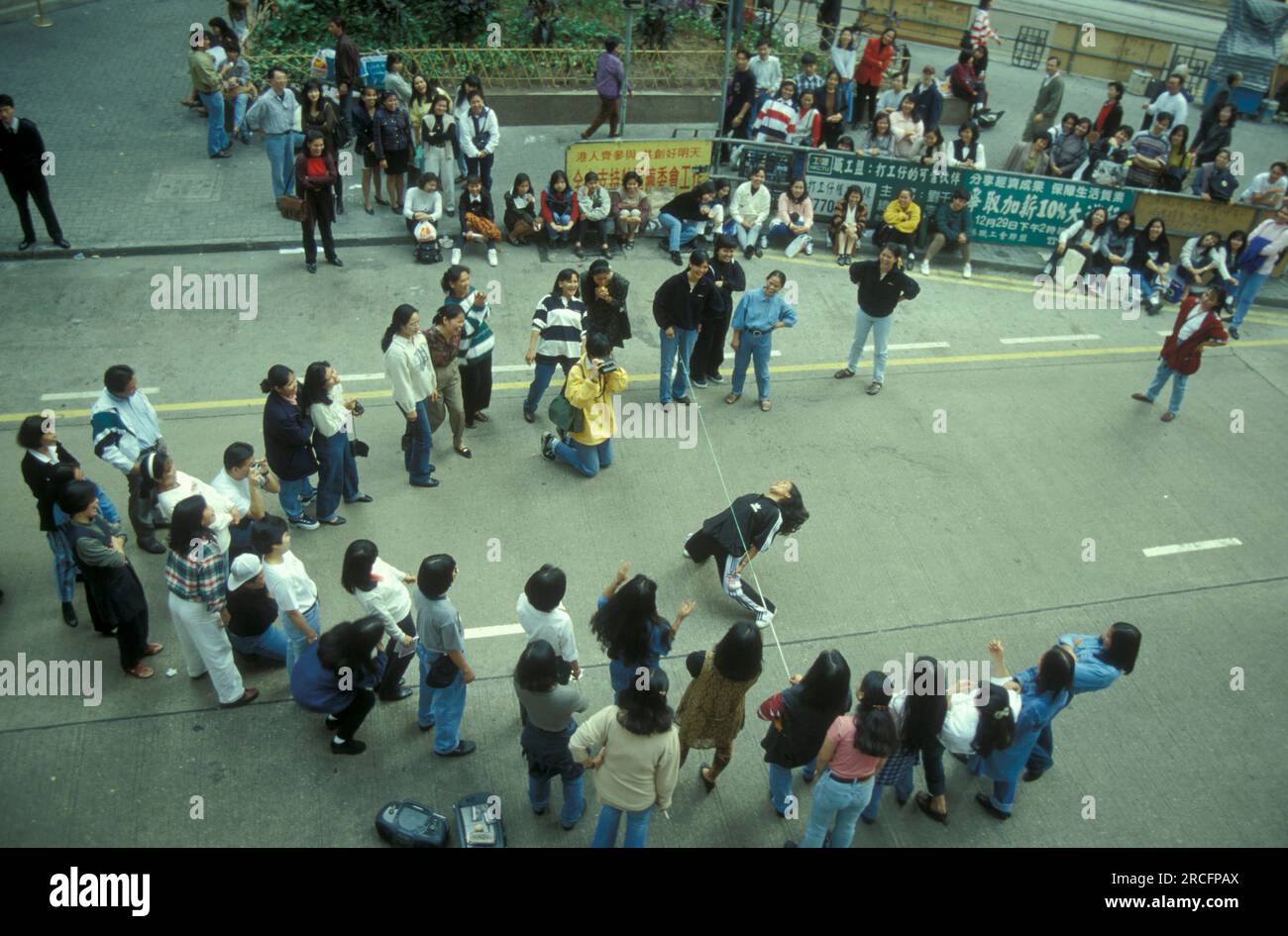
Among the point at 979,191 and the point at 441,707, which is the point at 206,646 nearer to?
the point at 441,707

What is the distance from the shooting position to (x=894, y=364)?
36.7 ft

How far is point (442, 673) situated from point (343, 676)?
0.57m

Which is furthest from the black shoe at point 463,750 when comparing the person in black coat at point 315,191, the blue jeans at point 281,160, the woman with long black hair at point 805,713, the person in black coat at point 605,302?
the blue jeans at point 281,160

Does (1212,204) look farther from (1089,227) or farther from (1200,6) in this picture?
(1200,6)

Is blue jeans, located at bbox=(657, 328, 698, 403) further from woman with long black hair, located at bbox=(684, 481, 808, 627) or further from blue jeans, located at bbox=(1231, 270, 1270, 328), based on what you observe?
blue jeans, located at bbox=(1231, 270, 1270, 328)

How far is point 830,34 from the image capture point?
62.7 feet

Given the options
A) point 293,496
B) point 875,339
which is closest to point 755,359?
point 875,339

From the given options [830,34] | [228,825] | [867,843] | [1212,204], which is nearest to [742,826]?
[867,843]

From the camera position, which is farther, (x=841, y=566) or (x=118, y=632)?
(x=841, y=566)

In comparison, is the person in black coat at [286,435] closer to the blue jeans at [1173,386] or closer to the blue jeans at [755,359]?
the blue jeans at [755,359]

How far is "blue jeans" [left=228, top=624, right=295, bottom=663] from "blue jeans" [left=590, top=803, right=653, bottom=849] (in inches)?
101

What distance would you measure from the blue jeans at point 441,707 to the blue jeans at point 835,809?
2207mm

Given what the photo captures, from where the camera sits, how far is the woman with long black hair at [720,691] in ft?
18.4

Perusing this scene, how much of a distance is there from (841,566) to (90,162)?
11.4m
